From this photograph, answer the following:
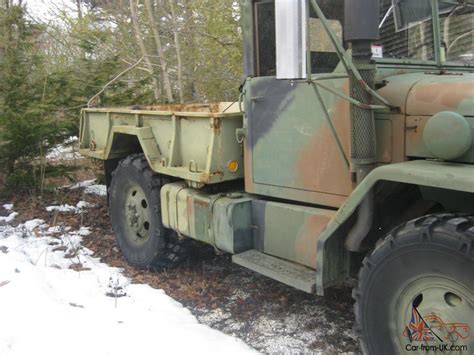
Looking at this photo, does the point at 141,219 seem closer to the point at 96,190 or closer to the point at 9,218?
the point at 9,218

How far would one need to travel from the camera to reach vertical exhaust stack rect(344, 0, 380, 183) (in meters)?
2.72

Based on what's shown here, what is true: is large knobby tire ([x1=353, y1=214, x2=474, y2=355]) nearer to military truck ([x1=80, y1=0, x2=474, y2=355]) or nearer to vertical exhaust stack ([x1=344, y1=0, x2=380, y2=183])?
military truck ([x1=80, y1=0, x2=474, y2=355])

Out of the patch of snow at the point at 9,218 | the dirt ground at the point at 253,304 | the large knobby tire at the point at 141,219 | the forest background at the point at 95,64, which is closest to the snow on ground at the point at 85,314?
the dirt ground at the point at 253,304

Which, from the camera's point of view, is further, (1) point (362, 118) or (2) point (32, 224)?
(2) point (32, 224)

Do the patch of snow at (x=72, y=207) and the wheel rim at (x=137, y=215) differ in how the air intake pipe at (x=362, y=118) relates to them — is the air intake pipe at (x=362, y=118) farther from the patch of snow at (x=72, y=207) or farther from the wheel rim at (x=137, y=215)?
the patch of snow at (x=72, y=207)

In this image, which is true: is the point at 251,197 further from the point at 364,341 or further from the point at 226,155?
the point at 364,341

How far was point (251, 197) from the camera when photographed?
13.8ft

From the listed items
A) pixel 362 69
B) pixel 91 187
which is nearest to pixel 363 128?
pixel 362 69

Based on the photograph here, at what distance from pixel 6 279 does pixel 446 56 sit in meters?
3.84

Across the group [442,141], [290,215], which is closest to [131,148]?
[290,215]

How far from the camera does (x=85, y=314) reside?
3.90 metres

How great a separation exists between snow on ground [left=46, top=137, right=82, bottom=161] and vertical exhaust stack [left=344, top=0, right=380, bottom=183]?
5.71 m

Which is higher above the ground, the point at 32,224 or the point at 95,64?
the point at 95,64

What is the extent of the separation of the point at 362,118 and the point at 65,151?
6686mm
